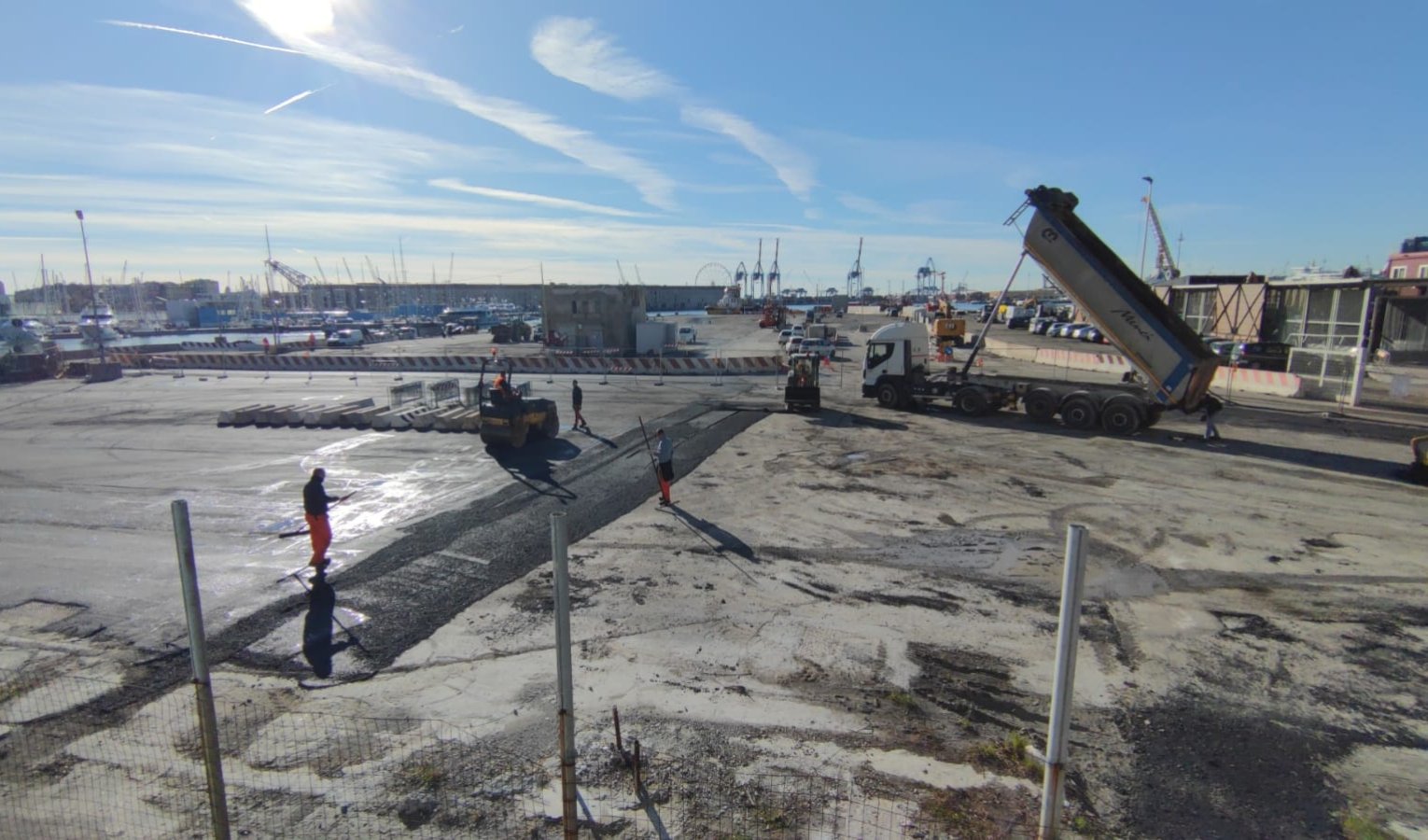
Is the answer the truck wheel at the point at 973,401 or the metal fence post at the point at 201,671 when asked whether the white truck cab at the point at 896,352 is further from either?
the metal fence post at the point at 201,671

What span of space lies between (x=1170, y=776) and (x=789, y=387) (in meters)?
18.8

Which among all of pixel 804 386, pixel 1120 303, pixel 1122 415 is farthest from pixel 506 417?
pixel 1122 415

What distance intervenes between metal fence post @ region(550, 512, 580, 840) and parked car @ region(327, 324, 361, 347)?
6012 cm

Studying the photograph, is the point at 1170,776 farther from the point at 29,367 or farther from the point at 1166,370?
the point at 29,367

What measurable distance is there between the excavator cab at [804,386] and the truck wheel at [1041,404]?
684 cm

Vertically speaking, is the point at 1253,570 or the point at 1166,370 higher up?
the point at 1166,370

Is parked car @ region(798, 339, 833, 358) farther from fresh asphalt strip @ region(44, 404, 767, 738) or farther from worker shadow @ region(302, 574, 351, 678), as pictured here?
worker shadow @ region(302, 574, 351, 678)

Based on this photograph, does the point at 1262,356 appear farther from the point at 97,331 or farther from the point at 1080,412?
the point at 97,331

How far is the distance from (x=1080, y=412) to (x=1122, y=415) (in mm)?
1131

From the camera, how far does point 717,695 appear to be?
7324 mm

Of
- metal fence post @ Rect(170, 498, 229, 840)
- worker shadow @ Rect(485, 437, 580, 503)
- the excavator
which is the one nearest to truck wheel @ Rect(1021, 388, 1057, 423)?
worker shadow @ Rect(485, 437, 580, 503)

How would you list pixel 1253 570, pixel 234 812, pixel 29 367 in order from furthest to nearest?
pixel 29 367
pixel 1253 570
pixel 234 812

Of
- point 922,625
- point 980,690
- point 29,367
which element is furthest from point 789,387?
point 29,367

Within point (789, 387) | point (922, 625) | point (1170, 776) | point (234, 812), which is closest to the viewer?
point (234, 812)
